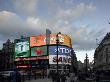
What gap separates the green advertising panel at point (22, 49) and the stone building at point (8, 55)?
9477 millimetres

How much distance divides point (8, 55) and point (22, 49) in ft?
51.0

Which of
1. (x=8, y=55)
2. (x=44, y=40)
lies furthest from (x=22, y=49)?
(x=8, y=55)

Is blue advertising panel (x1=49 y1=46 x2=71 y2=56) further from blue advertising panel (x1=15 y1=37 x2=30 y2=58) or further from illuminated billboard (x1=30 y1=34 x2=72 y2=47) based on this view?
blue advertising panel (x1=15 y1=37 x2=30 y2=58)

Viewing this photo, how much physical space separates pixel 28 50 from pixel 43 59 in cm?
793

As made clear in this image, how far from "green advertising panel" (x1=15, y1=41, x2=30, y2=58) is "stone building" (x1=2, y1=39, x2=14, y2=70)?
948cm

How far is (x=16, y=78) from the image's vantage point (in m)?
34.3

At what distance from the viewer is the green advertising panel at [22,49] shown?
11453 centimetres

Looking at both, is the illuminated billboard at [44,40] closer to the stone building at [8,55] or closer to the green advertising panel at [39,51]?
the green advertising panel at [39,51]

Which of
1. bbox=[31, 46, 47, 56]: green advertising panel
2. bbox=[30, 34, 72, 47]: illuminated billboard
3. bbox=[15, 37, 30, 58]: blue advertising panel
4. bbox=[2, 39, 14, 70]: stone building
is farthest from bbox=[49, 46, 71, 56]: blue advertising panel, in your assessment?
bbox=[2, 39, 14, 70]: stone building

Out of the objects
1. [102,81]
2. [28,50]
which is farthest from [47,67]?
[102,81]

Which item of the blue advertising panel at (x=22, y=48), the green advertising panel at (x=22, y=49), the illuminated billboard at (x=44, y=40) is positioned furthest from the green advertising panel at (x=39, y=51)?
the green advertising panel at (x=22, y=49)

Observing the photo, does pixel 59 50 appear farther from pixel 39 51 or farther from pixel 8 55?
pixel 8 55

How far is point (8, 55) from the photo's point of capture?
129625 millimetres

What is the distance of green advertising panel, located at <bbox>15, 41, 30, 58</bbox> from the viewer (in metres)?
115
